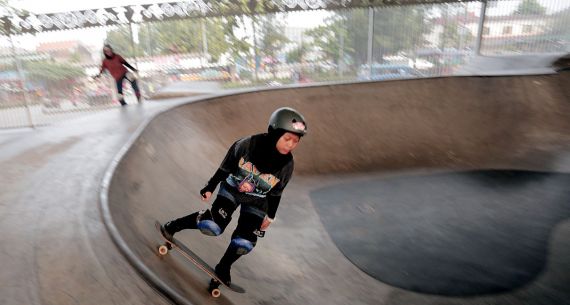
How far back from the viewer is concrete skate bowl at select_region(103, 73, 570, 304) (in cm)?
385

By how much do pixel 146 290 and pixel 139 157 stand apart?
2.78m

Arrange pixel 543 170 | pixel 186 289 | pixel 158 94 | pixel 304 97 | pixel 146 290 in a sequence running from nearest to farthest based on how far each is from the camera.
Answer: pixel 146 290 < pixel 186 289 < pixel 543 170 < pixel 304 97 < pixel 158 94

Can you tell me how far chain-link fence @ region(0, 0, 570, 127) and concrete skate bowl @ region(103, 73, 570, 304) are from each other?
3874 millimetres

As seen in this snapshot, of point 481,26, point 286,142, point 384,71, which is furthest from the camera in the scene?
point 384,71

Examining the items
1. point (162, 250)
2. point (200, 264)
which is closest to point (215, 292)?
point (200, 264)

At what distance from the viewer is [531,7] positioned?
42.7ft

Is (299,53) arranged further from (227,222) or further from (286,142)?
(227,222)

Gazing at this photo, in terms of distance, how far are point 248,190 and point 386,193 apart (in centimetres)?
448

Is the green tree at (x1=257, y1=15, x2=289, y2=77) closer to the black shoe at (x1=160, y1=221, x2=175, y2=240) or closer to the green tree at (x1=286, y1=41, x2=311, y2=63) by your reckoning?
the green tree at (x1=286, y1=41, x2=311, y2=63)

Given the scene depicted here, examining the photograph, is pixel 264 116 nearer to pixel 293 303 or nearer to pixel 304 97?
pixel 304 97

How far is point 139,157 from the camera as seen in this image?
15.1 ft

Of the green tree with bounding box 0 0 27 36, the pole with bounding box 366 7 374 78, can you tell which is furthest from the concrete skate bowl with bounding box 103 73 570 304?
the green tree with bounding box 0 0 27 36

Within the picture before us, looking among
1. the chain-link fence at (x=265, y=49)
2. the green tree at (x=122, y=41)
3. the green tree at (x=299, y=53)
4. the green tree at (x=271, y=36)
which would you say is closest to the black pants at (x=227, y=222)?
the chain-link fence at (x=265, y=49)


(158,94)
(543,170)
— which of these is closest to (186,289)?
(543,170)
